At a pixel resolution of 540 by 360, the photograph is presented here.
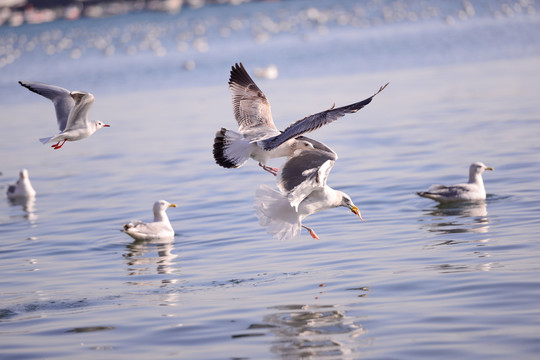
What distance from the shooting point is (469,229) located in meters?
10.5

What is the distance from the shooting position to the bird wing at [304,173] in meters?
8.48

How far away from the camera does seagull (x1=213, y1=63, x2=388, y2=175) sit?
26.9 ft

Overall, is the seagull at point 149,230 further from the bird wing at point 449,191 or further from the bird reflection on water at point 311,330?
the bird reflection on water at point 311,330

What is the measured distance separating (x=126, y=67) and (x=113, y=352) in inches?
1416

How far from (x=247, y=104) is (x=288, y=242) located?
1.71 m

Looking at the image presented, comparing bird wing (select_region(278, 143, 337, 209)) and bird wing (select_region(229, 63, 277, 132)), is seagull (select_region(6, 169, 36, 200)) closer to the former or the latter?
bird wing (select_region(229, 63, 277, 132))

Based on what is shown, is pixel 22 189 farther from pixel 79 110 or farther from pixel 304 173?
pixel 304 173

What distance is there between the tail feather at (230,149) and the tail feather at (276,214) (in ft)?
1.35

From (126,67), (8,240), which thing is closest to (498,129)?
(8,240)

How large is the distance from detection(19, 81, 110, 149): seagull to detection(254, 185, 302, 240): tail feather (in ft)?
8.09

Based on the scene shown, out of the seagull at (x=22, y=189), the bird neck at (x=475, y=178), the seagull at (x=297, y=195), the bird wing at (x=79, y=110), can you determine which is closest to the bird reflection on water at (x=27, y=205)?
the seagull at (x=22, y=189)

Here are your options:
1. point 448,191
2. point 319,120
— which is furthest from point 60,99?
point 448,191

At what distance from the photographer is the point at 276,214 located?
9141mm

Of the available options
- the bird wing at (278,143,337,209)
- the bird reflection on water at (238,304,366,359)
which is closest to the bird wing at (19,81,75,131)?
the bird wing at (278,143,337,209)
